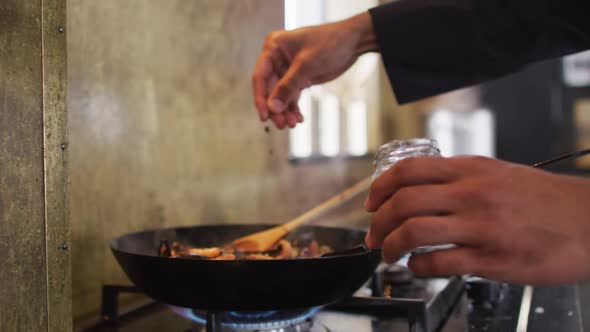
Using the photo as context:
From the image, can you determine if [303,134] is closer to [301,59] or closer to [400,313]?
[301,59]

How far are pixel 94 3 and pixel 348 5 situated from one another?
1.53 meters

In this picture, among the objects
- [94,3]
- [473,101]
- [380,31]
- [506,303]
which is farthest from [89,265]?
[473,101]

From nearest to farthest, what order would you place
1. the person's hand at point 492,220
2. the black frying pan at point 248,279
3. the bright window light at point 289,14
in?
the person's hand at point 492,220 < the black frying pan at point 248,279 < the bright window light at point 289,14

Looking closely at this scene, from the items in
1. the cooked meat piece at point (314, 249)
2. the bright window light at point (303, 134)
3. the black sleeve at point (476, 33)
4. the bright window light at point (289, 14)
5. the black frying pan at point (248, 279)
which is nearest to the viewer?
the black frying pan at point (248, 279)

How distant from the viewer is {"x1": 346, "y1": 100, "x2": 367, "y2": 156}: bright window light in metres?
2.78

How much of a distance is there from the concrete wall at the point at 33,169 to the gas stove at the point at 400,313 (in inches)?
9.6

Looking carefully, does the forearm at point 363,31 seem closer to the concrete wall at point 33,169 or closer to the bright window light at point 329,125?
the concrete wall at point 33,169

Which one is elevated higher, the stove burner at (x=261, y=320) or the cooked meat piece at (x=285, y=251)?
the cooked meat piece at (x=285, y=251)

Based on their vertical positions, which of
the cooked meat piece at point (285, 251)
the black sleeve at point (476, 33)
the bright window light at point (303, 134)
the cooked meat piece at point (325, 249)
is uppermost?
the black sleeve at point (476, 33)

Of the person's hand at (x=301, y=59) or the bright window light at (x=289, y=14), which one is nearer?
the person's hand at (x=301, y=59)

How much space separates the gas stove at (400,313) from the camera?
2.96 feet

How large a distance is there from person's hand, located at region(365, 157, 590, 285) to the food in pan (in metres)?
0.50

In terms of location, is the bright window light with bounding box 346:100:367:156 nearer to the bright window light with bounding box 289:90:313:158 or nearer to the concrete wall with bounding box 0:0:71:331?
the bright window light with bounding box 289:90:313:158

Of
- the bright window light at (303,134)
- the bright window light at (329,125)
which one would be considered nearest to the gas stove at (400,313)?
the bright window light at (303,134)
